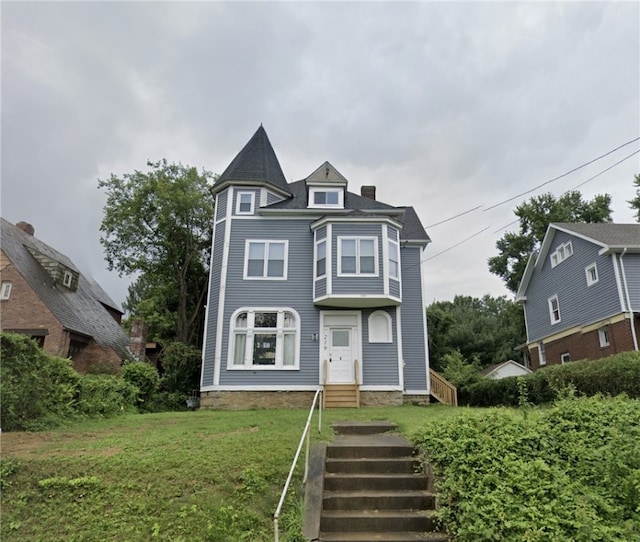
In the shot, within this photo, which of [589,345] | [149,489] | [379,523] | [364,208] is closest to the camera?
[379,523]

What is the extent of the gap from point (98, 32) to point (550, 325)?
23.3 meters

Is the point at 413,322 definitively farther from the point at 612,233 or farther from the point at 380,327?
the point at 612,233

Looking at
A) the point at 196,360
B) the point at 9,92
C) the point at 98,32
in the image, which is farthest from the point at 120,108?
Result: the point at 196,360

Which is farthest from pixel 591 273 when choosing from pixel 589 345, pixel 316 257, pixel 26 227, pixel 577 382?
pixel 26 227

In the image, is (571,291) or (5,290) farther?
(571,291)

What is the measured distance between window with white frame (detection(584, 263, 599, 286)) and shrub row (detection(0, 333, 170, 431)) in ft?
65.0

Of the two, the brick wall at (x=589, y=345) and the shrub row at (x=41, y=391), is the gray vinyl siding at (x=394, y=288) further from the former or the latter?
the shrub row at (x=41, y=391)

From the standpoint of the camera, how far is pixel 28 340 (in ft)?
32.6

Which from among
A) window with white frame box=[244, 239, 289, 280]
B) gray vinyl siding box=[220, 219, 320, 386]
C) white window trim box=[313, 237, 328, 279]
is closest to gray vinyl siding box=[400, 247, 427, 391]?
white window trim box=[313, 237, 328, 279]

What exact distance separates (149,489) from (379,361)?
35.2ft

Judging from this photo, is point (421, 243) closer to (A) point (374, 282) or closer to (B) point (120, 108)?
(A) point (374, 282)

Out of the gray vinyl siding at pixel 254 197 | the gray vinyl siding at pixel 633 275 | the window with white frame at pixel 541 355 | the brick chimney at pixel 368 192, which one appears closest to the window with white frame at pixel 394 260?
the brick chimney at pixel 368 192

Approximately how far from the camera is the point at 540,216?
101 ft

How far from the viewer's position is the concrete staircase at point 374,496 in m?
4.93
